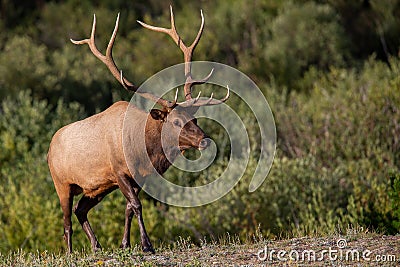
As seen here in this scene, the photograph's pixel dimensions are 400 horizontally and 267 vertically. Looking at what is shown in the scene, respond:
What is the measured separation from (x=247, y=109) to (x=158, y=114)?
597 inches

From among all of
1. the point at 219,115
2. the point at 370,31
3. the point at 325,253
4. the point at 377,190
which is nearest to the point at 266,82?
the point at 370,31

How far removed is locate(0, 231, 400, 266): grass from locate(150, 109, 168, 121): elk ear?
5.79 feet

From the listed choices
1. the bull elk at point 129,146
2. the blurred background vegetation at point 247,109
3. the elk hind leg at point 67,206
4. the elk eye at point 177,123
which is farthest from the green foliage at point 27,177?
the elk eye at point 177,123

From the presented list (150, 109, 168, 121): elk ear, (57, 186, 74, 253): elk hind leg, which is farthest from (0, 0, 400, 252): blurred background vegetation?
(57, 186, 74, 253): elk hind leg

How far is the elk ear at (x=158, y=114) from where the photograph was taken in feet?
34.7

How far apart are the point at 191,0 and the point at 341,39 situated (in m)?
11.2

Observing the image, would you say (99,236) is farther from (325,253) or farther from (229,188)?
(325,253)

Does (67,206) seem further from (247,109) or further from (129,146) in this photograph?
(247,109)

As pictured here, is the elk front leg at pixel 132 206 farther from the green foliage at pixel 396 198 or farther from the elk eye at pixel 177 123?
the green foliage at pixel 396 198

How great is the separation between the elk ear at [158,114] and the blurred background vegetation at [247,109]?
2329 millimetres

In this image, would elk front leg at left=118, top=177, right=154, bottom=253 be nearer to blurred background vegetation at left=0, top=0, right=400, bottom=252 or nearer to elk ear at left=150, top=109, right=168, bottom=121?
elk ear at left=150, top=109, right=168, bottom=121

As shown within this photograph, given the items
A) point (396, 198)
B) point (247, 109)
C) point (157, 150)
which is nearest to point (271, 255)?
point (157, 150)

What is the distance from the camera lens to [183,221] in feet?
65.9

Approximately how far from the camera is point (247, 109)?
25.6 metres
